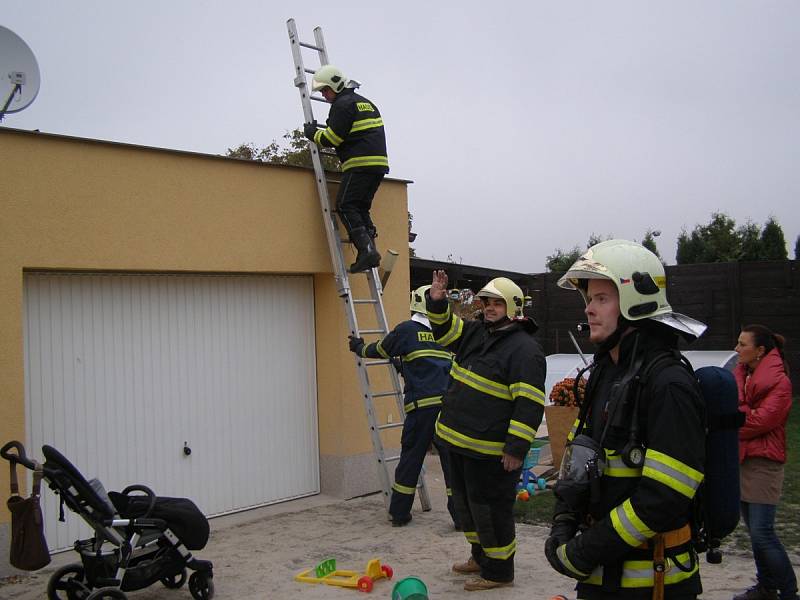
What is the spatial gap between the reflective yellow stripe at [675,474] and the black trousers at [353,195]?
5.29m

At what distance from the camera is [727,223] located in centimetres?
3303

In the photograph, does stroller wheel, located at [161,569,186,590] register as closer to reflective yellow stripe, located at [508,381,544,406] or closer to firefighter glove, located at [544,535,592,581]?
reflective yellow stripe, located at [508,381,544,406]

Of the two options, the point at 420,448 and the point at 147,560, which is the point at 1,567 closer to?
the point at 147,560

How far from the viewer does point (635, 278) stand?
283cm

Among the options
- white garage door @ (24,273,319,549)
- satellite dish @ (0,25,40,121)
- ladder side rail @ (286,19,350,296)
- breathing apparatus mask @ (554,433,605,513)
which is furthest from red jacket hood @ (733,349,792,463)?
satellite dish @ (0,25,40,121)

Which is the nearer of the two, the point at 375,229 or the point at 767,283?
the point at 375,229

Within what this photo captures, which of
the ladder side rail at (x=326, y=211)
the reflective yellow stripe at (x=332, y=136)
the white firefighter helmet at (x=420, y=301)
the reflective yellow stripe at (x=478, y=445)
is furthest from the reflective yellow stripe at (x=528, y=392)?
the reflective yellow stripe at (x=332, y=136)

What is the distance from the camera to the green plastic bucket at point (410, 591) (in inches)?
190

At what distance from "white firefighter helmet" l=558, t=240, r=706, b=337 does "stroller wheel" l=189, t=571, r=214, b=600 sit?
11.5 ft

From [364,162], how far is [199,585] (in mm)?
4081

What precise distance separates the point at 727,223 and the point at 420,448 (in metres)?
29.8

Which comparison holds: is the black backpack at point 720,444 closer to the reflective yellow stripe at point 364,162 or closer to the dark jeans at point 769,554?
the dark jeans at point 769,554

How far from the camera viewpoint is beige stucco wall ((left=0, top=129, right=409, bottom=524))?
5773mm

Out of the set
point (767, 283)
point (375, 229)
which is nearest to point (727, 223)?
point (767, 283)
